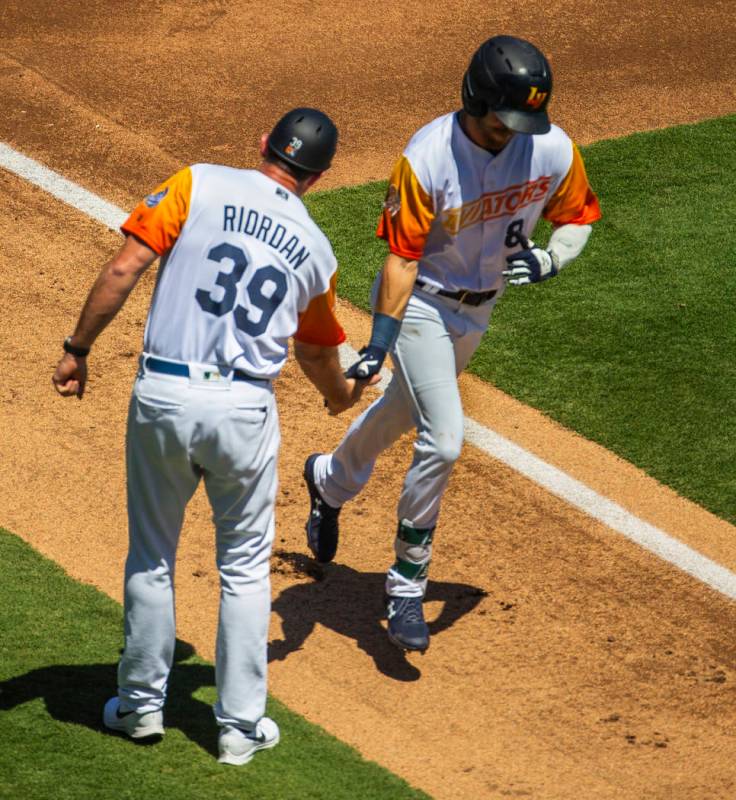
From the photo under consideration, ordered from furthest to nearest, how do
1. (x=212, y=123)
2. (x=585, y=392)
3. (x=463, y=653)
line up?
(x=212, y=123) < (x=585, y=392) < (x=463, y=653)

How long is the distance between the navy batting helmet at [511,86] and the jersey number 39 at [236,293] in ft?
4.45

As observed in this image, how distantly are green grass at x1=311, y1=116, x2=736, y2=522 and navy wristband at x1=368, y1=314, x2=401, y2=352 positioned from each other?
235 centimetres

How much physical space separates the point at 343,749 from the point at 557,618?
144cm

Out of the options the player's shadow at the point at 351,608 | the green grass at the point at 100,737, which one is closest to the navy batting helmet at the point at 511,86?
the player's shadow at the point at 351,608

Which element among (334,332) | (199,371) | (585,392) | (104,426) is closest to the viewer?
(199,371)

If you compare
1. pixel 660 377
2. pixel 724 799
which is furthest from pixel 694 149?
pixel 724 799

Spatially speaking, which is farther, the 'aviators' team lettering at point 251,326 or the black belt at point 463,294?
the black belt at point 463,294

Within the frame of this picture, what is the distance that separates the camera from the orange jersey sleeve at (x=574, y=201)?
5.60 meters

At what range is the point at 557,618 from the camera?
5957mm

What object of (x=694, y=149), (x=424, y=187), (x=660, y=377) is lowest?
(x=660, y=377)

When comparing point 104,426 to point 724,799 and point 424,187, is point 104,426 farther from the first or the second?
point 724,799

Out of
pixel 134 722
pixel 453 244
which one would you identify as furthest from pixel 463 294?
pixel 134 722

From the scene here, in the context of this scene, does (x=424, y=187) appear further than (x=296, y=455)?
No

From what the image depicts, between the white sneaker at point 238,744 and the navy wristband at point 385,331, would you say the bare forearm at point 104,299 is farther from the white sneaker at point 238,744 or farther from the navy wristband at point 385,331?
the white sneaker at point 238,744
